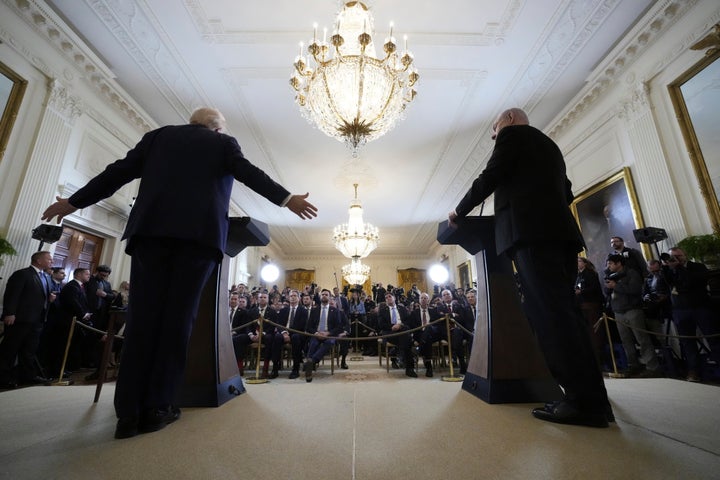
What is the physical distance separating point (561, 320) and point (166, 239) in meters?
1.74

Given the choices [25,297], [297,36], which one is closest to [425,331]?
[297,36]

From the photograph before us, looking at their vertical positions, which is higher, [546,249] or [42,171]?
[42,171]

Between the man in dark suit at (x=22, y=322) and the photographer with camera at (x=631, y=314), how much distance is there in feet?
21.6

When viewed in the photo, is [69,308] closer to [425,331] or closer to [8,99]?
[8,99]

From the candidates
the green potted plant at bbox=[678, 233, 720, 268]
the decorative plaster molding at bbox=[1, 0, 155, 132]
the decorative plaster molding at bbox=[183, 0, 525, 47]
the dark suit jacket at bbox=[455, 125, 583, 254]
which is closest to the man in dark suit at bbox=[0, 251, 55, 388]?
the decorative plaster molding at bbox=[1, 0, 155, 132]

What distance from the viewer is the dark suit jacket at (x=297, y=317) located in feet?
18.0

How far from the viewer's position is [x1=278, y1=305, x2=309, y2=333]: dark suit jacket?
548 cm

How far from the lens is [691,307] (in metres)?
3.31

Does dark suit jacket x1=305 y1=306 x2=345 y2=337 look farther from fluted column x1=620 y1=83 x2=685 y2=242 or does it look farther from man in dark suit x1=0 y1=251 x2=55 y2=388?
fluted column x1=620 y1=83 x2=685 y2=242

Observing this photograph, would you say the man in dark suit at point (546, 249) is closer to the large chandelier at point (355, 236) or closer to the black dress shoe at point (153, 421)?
the black dress shoe at point (153, 421)

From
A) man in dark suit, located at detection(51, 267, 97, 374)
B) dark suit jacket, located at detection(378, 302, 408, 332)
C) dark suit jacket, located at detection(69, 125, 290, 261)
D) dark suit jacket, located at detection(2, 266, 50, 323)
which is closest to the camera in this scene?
dark suit jacket, located at detection(69, 125, 290, 261)

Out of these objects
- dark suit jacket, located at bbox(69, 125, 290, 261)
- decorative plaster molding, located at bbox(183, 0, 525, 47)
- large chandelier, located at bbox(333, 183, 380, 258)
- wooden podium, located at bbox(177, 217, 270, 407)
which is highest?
decorative plaster molding, located at bbox(183, 0, 525, 47)

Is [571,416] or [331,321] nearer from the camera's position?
[571,416]

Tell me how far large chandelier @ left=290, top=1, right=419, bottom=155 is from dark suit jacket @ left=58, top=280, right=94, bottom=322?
3848 millimetres
